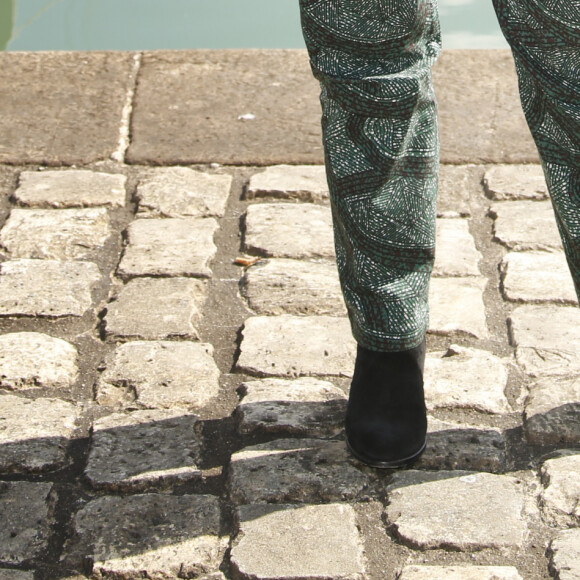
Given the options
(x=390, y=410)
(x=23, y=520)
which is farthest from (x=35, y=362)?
(x=390, y=410)

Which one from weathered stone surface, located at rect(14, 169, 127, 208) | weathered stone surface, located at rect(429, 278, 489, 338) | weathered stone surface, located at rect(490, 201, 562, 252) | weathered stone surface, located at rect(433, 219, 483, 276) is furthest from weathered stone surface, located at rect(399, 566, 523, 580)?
weathered stone surface, located at rect(14, 169, 127, 208)

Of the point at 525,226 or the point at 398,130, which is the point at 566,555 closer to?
the point at 398,130

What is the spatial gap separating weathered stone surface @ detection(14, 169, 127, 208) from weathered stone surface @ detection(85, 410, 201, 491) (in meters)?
1.14

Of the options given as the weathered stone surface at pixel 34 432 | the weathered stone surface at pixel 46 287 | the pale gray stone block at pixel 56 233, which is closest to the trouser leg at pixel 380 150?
the weathered stone surface at pixel 34 432

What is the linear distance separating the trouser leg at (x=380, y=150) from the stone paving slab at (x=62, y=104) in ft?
5.68

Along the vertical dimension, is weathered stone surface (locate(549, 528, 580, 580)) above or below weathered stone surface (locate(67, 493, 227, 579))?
above

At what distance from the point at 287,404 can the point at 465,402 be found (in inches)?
14.7

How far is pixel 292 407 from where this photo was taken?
2.21 m

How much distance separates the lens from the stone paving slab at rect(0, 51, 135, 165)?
3479mm

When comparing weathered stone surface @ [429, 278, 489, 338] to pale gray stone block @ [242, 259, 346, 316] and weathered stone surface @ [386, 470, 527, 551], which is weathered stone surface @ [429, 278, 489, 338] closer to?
pale gray stone block @ [242, 259, 346, 316]

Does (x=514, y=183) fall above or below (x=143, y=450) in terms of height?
below

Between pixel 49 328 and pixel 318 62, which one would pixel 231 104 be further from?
pixel 318 62

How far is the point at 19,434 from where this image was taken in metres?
2.12

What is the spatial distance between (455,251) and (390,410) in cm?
100
